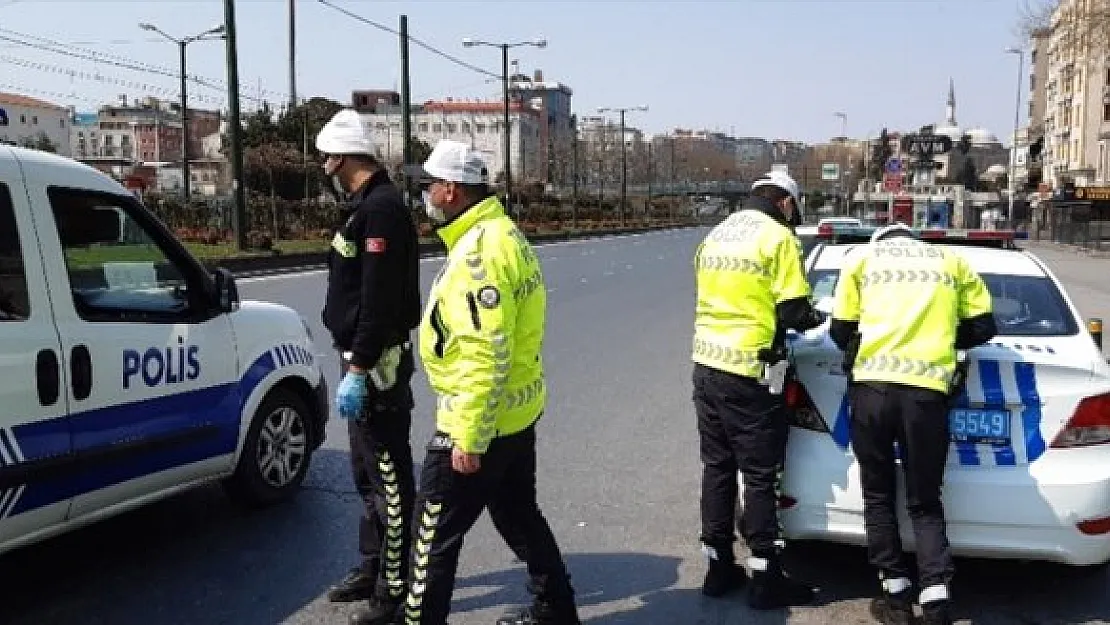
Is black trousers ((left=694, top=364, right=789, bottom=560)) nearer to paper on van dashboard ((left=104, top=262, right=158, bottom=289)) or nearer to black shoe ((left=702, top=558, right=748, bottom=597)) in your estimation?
black shoe ((left=702, top=558, right=748, bottom=597))

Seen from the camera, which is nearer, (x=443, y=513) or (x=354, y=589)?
(x=443, y=513)

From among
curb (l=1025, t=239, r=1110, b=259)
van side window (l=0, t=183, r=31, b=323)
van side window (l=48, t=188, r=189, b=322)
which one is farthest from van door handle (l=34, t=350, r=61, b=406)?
curb (l=1025, t=239, r=1110, b=259)

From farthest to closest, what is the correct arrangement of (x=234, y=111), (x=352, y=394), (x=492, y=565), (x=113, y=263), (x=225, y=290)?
(x=234, y=111)
(x=225, y=290)
(x=492, y=565)
(x=113, y=263)
(x=352, y=394)

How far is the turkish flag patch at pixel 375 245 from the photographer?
12.7ft

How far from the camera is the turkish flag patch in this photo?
12.7ft

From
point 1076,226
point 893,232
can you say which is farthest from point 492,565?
point 1076,226

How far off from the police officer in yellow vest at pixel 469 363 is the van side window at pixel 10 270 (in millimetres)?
1683

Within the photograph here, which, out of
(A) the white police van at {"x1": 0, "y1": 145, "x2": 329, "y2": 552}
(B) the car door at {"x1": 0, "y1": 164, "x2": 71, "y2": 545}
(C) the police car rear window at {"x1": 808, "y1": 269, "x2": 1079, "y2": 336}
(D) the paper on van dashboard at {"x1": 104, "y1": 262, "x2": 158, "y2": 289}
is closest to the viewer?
(B) the car door at {"x1": 0, "y1": 164, "x2": 71, "y2": 545}

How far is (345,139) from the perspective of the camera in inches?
159

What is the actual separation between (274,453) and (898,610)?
325cm

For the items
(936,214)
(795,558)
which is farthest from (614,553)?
(936,214)

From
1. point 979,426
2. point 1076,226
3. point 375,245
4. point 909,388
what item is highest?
point 375,245

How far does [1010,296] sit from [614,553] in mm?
2424

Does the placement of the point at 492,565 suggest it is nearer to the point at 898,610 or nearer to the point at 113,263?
the point at 898,610
